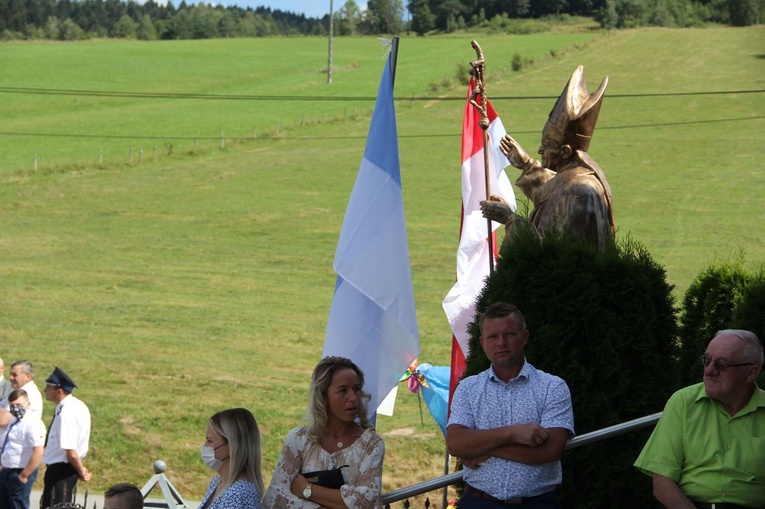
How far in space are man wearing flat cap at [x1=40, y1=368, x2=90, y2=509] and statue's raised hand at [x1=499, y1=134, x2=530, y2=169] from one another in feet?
15.8

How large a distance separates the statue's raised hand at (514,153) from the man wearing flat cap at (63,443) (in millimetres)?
4806

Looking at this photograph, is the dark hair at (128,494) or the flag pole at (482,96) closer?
the dark hair at (128,494)

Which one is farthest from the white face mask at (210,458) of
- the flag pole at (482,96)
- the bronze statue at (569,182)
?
the flag pole at (482,96)

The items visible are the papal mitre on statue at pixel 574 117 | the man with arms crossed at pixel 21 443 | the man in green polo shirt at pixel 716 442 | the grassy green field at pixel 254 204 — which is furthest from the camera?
the grassy green field at pixel 254 204

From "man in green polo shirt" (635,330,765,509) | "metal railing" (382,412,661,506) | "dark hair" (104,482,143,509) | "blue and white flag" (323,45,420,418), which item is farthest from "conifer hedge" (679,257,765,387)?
"dark hair" (104,482,143,509)

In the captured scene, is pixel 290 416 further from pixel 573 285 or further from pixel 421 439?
pixel 573 285

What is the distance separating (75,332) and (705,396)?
759 inches

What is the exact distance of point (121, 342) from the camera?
2167 cm

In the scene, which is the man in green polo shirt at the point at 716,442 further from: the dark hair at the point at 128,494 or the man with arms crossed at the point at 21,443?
the man with arms crossed at the point at 21,443

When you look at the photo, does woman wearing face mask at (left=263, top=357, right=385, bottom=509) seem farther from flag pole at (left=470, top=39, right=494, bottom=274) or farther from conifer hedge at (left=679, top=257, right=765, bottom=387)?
conifer hedge at (left=679, top=257, right=765, bottom=387)

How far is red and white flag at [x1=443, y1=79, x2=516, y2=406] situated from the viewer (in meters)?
8.22

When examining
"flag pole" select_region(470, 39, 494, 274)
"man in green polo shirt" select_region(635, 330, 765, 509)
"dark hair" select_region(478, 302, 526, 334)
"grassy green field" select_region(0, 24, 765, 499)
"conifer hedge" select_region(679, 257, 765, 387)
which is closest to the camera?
"man in green polo shirt" select_region(635, 330, 765, 509)

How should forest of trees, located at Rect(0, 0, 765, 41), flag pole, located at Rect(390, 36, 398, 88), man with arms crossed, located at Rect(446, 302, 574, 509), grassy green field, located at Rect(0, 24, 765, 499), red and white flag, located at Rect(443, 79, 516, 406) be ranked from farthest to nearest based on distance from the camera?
1. forest of trees, located at Rect(0, 0, 765, 41)
2. grassy green field, located at Rect(0, 24, 765, 499)
3. red and white flag, located at Rect(443, 79, 516, 406)
4. flag pole, located at Rect(390, 36, 398, 88)
5. man with arms crossed, located at Rect(446, 302, 574, 509)

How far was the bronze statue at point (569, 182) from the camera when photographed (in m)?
6.46
